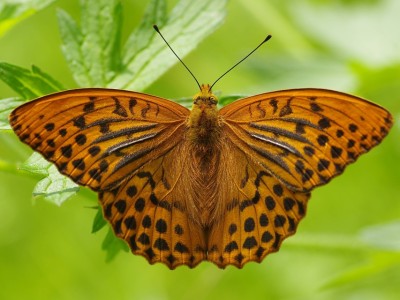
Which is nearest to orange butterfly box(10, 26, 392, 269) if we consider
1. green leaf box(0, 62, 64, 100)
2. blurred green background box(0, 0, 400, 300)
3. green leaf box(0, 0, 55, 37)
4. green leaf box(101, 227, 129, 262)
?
green leaf box(101, 227, 129, 262)

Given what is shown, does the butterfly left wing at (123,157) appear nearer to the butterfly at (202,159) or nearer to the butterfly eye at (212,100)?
the butterfly at (202,159)

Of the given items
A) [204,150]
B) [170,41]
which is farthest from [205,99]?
[170,41]

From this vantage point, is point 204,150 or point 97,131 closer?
point 97,131

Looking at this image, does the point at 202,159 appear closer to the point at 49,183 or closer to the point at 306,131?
the point at 306,131

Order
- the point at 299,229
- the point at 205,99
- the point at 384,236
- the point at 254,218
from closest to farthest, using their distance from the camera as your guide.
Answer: the point at 254,218, the point at 205,99, the point at 384,236, the point at 299,229

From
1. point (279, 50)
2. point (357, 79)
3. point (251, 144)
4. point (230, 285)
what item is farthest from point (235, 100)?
point (279, 50)

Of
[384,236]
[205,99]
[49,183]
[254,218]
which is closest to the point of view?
[49,183]
